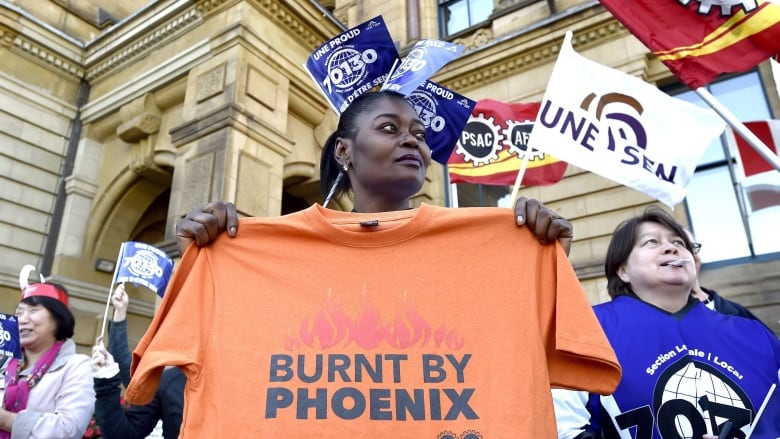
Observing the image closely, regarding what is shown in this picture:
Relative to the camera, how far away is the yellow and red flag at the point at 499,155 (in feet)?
21.7

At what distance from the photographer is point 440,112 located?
11.9 feet

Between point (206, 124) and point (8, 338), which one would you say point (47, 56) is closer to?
point (206, 124)

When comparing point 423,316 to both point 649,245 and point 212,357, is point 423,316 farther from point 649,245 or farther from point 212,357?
point 649,245

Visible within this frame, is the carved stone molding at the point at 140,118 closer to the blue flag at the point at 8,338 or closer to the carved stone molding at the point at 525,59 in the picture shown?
the blue flag at the point at 8,338

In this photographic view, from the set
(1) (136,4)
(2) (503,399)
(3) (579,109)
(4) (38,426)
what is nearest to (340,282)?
(2) (503,399)

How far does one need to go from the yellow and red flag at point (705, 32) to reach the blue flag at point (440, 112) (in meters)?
1.95

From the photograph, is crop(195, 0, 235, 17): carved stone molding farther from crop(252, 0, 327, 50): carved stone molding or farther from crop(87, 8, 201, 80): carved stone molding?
crop(252, 0, 327, 50): carved stone molding

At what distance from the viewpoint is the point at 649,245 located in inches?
101

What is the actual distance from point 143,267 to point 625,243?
5.19 meters

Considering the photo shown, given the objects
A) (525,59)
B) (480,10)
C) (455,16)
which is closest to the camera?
(525,59)

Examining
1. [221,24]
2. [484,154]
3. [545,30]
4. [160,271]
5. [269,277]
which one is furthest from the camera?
[545,30]

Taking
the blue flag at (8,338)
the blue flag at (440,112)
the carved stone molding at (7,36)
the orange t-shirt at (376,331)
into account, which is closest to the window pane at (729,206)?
the blue flag at (440,112)

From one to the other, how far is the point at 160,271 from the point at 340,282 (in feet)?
16.4

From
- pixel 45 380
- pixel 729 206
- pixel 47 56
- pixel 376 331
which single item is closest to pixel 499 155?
pixel 729 206
